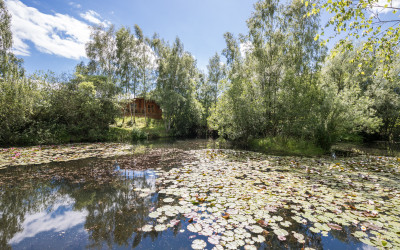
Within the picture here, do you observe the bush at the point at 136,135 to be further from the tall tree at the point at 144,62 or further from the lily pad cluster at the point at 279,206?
the lily pad cluster at the point at 279,206

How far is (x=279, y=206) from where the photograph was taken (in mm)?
4727

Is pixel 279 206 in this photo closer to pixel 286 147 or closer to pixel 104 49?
pixel 286 147

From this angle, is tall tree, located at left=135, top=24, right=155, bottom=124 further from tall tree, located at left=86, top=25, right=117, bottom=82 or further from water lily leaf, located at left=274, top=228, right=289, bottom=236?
water lily leaf, located at left=274, top=228, right=289, bottom=236

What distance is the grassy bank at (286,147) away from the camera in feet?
47.1

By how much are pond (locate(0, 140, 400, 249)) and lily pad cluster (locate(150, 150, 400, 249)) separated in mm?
23

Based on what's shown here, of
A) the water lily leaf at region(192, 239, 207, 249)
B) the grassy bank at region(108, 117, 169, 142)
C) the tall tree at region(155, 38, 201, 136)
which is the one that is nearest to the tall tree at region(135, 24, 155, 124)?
the tall tree at region(155, 38, 201, 136)

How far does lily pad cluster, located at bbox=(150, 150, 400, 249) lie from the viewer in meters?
3.51

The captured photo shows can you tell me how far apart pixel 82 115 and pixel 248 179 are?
2225 cm

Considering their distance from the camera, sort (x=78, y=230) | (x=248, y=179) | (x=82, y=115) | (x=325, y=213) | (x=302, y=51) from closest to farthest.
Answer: (x=78, y=230), (x=325, y=213), (x=248, y=179), (x=302, y=51), (x=82, y=115)

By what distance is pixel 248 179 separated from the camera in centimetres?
697

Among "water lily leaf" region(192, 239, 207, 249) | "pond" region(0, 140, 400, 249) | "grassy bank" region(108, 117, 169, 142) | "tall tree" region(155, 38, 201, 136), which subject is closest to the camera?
"water lily leaf" region(192, 239, 207, 249)

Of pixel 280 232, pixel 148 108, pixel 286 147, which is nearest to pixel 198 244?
pixel 280 232

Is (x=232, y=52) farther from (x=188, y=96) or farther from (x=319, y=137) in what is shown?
(x=319, y=137)

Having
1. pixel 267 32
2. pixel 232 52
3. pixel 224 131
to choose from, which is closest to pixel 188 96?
pixel 232 52
